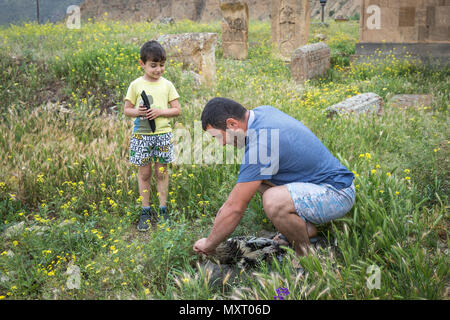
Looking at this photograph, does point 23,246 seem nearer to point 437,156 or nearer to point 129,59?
point 437,156

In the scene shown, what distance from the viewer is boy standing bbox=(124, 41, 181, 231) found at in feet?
12.3

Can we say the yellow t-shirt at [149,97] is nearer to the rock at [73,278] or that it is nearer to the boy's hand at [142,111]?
the boy's hand at [142,111]

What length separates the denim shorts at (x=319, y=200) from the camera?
281 centimetres

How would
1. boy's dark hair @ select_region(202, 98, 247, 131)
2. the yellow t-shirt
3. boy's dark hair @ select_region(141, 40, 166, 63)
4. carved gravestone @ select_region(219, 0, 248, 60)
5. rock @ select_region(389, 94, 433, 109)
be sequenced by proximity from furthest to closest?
carved gravestone @ select_region(219, 0, 248, 60)
rock @ select_region(389, 94, 433, 109)
the yellow t-shirt
boy's dark hair @ select_region(141, 40, 166, 63)
boy's dark hair @ select_region(202, 98, 247, 131)

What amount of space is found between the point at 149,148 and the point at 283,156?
160 cm

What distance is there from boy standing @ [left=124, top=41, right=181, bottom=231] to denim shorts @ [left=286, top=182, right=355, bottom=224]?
1.56 metres

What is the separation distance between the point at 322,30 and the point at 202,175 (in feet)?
54.8

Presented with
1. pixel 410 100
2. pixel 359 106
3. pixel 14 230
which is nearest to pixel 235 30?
pixel 410 100

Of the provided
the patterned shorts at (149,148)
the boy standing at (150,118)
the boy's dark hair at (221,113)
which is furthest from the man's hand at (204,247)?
the patterned shorts at (149,148)

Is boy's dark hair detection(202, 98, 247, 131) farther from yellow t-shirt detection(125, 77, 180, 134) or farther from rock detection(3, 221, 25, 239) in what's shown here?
rock detection(3, 221, 25, 239)

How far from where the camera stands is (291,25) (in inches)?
540

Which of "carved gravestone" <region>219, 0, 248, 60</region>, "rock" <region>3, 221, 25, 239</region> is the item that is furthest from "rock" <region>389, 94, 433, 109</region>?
"carved gravestone" <region>219, 0, 248, 60</region>

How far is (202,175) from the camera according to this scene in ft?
14.4

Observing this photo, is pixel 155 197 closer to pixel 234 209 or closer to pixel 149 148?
pixel 149 148
